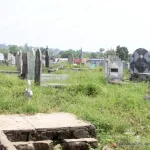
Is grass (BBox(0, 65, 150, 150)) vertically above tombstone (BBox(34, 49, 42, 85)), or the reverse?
tombstone (BBox(34, 49, 42, 85))

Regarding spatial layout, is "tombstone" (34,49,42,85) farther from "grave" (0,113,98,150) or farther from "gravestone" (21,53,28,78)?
"grave" (0,113,98,150)

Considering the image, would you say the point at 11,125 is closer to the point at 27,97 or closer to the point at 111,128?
the point at 111,128

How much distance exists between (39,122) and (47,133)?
0.39 meters

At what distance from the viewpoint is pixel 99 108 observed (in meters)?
6.53

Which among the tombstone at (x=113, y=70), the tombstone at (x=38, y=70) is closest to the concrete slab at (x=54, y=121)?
the tombstone at (x=38, y=70)

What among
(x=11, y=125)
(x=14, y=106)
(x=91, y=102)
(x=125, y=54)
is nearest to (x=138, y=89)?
(x=91, y=102)

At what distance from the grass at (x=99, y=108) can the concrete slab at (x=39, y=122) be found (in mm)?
404

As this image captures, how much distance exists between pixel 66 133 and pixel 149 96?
3.80m

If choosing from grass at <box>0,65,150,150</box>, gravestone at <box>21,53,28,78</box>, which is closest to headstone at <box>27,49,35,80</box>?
gravestone at <box>21,53,28,78</box>

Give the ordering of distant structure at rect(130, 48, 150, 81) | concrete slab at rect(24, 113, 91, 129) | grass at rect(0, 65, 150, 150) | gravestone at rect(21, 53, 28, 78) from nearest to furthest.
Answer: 1. concrete slab at rect(24, 113, 91, 129)
2. grass at rect(0, 65, 150, 150)
3. gravestone at rect(21, 53, 28, 78)
4. distant structure at rect(130, 48, 150, 81)

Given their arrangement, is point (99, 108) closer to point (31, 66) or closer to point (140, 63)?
point (31, 66)

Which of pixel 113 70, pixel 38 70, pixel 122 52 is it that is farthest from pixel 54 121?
pixel 122 52

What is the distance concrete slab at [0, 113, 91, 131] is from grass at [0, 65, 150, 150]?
40 centimetres

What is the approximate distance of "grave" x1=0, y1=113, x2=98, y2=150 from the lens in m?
3.90
